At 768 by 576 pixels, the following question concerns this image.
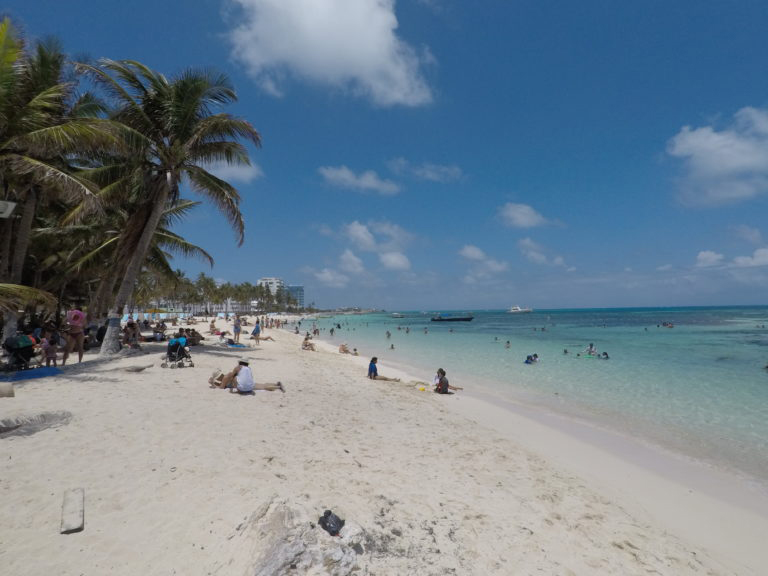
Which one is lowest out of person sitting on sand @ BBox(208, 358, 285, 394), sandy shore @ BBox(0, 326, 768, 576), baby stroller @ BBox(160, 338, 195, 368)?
sandy shore @ BBox(0, 326, 768, 576)

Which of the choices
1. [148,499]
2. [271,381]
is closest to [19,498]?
[148,499]

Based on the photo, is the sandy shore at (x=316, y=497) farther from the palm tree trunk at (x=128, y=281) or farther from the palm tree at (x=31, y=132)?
the palm tree at (x=31, y=132)

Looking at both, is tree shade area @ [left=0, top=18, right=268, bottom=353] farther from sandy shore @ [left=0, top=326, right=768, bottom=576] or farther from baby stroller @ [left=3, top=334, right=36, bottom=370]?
sandy shore @ [left=0, top=326, right=768, bottom=576]

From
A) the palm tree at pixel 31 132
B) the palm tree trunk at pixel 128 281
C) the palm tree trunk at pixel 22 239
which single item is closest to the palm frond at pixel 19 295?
the palm tree at pixel 31 132

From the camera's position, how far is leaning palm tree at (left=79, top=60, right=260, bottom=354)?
11.1 m

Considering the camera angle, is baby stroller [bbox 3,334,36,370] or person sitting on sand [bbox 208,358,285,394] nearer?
person sitting on sand [bbox 208,358,285,394]

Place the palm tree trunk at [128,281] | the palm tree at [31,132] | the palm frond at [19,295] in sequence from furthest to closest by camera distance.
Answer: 1. the palm tree trunk at [128,281]
2. the palm tree at [31,132]
3. the palm frond at [19,295]

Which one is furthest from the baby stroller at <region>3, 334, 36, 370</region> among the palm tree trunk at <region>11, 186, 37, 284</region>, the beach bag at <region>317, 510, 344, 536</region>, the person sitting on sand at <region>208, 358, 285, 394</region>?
the beach bag at <region>317, 510, 344, 536</region>

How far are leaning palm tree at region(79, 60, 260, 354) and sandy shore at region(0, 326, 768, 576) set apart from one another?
5.50 m

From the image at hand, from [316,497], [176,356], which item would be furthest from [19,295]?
[316,497]

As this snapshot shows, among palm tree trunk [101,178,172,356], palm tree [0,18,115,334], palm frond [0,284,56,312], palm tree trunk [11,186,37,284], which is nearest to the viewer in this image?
palm frond [0,284,56,312]

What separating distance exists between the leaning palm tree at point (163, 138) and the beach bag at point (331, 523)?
10684mm

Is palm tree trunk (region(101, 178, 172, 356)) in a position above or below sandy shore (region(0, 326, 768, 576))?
above

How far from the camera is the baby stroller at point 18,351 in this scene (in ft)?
26.7
